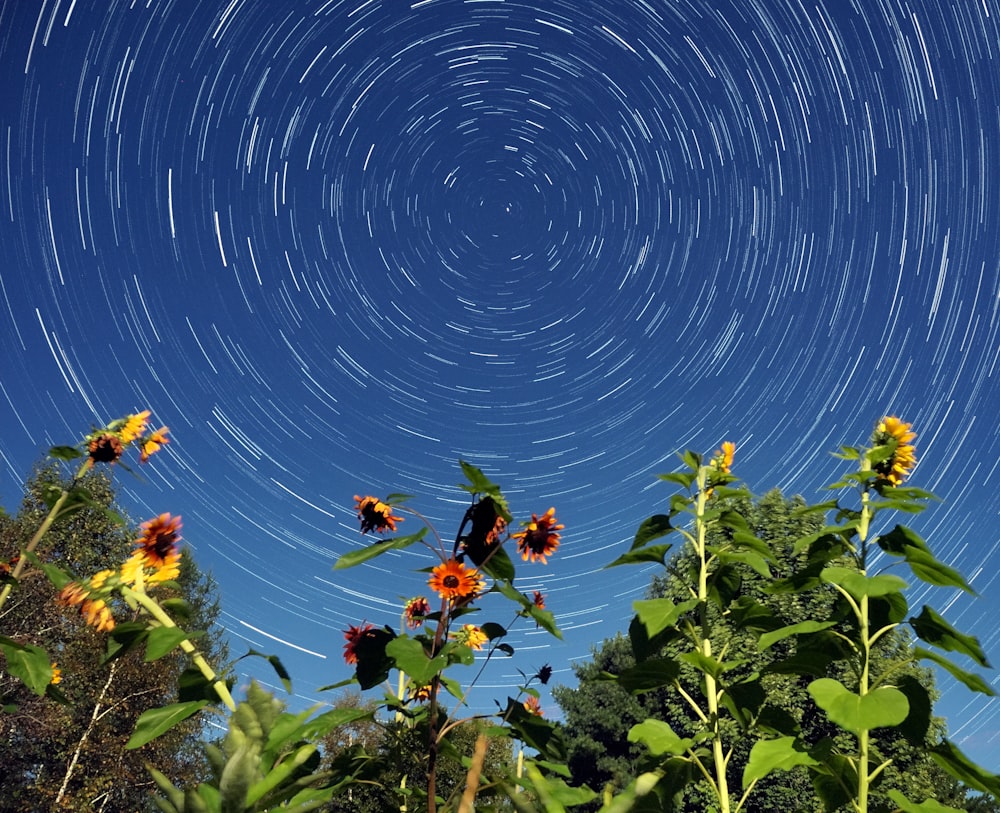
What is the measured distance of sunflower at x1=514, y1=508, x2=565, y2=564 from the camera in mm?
2385

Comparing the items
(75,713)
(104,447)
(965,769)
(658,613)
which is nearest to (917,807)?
(965,769)

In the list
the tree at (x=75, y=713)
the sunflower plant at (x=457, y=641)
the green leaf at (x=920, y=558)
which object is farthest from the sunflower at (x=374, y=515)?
the tree at (x=75, y=713)

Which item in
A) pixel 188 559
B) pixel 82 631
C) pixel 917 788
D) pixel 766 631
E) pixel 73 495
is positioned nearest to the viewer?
pixel 766 631

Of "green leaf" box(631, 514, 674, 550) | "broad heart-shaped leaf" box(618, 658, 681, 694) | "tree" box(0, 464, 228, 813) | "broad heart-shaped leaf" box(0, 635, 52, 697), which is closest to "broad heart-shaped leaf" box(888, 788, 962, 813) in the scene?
"broad heart-shaped leaf" box(618, 658, 681, 694)

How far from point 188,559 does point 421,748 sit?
36.5 m

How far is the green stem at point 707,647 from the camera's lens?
2.17m

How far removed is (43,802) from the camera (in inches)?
827

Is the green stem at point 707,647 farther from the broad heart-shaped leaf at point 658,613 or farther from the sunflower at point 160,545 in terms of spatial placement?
the sunflower at point 160,545

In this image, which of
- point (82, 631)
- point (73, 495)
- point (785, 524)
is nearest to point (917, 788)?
point (785, 524)

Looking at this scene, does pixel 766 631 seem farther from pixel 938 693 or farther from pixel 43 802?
pixel 43 802

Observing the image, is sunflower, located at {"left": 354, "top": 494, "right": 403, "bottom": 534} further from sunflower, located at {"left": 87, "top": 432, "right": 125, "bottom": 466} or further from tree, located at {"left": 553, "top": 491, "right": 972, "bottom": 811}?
tree, located at {"left": 553, "top": 491, "right": 972, "bottom": 811}

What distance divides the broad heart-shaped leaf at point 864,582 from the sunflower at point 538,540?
84 centimetres

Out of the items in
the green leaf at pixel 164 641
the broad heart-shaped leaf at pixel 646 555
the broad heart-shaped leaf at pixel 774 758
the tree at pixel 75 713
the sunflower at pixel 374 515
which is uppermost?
the tree at pixel 75 713

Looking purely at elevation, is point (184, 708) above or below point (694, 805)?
below
